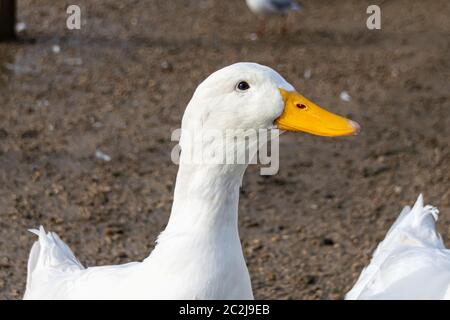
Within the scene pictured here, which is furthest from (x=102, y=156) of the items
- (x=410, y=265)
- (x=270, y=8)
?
(x=270, y=8)

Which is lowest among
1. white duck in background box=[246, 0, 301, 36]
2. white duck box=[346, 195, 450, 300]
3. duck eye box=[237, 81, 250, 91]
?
white duck box=[346, 195, 450, 300]

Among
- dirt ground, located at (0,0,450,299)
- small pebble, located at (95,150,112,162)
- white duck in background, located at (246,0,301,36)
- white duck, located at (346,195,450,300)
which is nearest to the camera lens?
white duck, located at (346,195,450,300)

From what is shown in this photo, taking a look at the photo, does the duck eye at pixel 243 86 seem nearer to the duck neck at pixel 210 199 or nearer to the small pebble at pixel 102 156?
the duck neck at pixel 210 199

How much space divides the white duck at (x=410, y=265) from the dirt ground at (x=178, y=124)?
2.66 ft

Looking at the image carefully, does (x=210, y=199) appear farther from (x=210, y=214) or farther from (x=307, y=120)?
(x=307, y=120)

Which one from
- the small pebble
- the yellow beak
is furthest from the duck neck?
the small pebble

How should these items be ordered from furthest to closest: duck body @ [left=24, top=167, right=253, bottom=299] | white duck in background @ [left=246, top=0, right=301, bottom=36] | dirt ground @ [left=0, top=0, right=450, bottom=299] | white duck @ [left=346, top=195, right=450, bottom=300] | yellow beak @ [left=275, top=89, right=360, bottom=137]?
white duck in background @ [left=246, top=0, right=301, bottom=36] → dirt ground @ [left=0, top=0, right=450, bottom=299] → white duck @ [left=346, top=195, right=450, bottom=300] → yellow beak @ [left=275, top=89, right=360, bottom=137] → duck body @ [left=24, top=167, right=253, bottom=299]

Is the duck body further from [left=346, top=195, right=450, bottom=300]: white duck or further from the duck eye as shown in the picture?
[left=346, top=195, right=450, bottom=300]: white duck

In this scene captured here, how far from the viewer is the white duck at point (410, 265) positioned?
3.49 m

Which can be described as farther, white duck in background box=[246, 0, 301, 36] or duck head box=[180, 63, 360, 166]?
white duck in background box=[246, 0, 301, 36]

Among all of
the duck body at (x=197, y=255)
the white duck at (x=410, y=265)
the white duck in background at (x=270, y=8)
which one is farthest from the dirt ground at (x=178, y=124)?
the duck body at (x=197, y=255)

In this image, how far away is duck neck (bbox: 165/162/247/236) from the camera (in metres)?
2.86

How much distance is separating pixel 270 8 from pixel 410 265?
240 inches

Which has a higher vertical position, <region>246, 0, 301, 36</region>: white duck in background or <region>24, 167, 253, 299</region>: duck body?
<region>246, 0, 301, 36</region>: white duck in background
